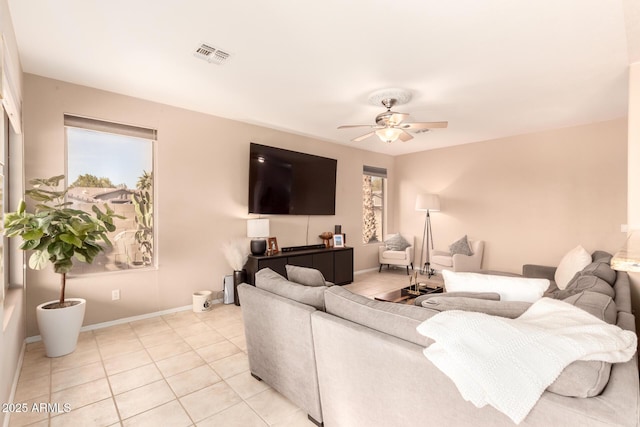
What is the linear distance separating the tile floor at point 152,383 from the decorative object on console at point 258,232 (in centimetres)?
128

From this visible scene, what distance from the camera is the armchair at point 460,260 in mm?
5230

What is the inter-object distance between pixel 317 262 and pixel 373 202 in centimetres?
243

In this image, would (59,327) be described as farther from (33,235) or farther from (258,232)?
(258,232)

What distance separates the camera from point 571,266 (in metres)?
3.33

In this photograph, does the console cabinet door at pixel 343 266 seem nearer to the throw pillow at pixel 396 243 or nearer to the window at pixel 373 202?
the window at pixel 373 202

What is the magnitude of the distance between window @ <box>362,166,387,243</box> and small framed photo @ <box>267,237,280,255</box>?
2342mm

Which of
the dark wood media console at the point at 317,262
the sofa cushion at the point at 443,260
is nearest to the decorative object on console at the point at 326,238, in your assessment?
the dark wood media console at the point at 317,262

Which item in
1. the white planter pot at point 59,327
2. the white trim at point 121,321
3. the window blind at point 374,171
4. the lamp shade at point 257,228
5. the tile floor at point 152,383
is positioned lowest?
the tile floor at point 152,383

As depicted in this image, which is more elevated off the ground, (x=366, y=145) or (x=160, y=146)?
(x=366, y=145)

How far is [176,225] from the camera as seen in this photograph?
155 inches

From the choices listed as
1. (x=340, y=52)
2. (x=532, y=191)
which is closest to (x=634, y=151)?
(x=532, y=191)

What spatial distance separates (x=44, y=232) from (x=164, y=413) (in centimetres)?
171

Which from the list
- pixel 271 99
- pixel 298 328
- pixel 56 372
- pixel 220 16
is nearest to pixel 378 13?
pixel 220 16

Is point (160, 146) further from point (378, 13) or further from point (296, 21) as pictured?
point (378, 13)
